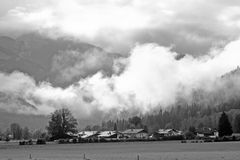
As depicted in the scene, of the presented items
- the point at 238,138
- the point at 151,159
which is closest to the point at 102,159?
the point at 151,159

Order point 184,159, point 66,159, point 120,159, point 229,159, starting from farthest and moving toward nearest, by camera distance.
→ point 66,159, point 120,159, point 184,159, point 229,159

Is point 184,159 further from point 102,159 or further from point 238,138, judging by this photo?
point 238,138

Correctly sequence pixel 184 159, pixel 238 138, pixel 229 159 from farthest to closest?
pixel 238 138 < pixel 184 159 < pixel 229 159

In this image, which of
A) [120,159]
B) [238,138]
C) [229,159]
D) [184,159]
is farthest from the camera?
[238,138]

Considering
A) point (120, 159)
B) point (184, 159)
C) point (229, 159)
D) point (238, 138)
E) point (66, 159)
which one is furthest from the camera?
point (238, 138)

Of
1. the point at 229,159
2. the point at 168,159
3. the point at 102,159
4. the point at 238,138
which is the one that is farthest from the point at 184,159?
the point at 238,138

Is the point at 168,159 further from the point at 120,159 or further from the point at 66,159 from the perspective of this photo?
the point at 66,159

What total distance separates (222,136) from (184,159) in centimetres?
12105

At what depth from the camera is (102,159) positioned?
90.9m

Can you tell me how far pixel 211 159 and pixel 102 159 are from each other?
71.1 ft

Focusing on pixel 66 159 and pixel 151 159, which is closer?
pixel 151 159

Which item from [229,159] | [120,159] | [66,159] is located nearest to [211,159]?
[229,159]

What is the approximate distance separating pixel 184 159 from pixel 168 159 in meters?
3.33

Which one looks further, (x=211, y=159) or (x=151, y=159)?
(x=151, y=159)
